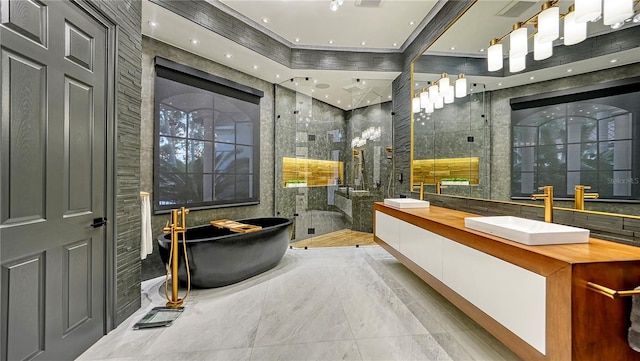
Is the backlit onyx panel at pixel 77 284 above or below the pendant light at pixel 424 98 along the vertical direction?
below

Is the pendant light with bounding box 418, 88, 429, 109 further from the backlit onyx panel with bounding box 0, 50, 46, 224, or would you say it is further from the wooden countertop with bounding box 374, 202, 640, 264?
the backlit onyx panel with bounding box 0, 50, 46, 224

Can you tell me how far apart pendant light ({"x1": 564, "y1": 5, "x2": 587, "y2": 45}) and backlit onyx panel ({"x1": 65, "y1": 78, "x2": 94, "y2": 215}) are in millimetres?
3511

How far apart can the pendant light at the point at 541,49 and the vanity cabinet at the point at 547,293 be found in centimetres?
140

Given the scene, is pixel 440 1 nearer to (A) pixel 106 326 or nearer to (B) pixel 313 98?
(B) pixel 313 98

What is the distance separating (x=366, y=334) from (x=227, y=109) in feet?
12.8

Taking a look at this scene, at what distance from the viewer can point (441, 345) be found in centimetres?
194

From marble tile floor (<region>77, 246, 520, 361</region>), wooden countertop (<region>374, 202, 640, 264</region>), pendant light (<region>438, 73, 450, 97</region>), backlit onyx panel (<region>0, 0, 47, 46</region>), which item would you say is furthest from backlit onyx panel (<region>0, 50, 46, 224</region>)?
pendant light (<region>438, 73, 450, 97</region>)

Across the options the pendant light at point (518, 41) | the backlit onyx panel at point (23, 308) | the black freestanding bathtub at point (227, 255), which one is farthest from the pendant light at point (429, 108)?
the backlit onyx panel at point (23, 308)

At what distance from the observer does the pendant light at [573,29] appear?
176 centimetres

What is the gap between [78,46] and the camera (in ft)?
6.16

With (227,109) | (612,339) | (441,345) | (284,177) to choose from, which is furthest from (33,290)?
(284,177)

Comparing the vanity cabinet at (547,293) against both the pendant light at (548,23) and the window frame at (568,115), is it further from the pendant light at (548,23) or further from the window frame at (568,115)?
the pendant light at (548,23)

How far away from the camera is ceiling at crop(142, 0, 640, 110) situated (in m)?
2.46

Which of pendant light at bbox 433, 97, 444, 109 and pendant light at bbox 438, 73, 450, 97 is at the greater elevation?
pendant light at bbox 438, 73, 450, 97
